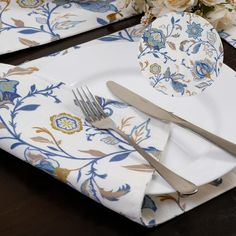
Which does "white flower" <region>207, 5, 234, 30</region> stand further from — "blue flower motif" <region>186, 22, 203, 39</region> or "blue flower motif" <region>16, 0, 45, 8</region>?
"blue flower motif" <region>16, 0, 45, 8</region>

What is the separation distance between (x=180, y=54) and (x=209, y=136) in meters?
0.14

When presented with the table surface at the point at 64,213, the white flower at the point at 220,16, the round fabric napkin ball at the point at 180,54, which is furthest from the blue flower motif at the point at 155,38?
the table surface at the point at 64,213

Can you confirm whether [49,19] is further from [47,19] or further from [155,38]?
[155,38]

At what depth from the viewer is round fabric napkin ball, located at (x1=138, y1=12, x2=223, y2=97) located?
0.66 m

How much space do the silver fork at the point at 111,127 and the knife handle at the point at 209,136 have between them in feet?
0.21

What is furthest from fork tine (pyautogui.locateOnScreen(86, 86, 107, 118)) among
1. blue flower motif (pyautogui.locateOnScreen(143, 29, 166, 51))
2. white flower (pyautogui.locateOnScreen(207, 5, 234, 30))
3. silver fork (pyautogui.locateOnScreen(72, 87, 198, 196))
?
white flower (pyautogui.locateOnScreen(207, 5, 234, 30))

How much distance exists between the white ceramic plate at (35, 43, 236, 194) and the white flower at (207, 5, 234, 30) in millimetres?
110

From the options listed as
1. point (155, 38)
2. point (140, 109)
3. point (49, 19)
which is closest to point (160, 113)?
point (140, 109)

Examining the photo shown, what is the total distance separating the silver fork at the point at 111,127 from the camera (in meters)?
0.51

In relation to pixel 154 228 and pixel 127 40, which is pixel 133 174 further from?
pixel 127 40

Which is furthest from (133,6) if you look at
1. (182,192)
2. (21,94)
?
(182,192)

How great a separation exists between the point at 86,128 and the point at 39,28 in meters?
0.25

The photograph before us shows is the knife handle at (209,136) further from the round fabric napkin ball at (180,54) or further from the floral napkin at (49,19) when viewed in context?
the floral napkin at (49,19)

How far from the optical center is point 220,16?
74 centimetres
